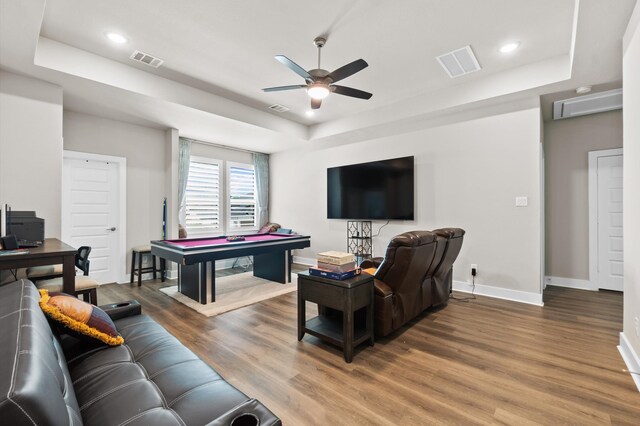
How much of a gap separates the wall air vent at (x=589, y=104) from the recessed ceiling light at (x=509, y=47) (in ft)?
4.51

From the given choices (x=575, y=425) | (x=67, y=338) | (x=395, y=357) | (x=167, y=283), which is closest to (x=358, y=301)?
(x=395, y=357)

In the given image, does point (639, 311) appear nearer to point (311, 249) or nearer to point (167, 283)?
point (311, 249)

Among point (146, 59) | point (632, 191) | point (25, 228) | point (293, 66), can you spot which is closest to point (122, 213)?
point (25, 228)

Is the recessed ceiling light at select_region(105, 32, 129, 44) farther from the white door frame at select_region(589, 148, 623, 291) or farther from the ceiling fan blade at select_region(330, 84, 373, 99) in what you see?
the white door frame at select_region(589, 148, 623, 291)

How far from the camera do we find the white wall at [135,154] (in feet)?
15.3

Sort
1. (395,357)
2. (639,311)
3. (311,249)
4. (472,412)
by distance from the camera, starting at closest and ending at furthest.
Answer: (472,412) → (639,311) → (395,357) → (311,249)

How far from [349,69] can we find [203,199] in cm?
450

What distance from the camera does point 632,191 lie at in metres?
2.29

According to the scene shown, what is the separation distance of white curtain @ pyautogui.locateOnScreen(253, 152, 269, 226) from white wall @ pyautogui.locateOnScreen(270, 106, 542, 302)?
274 cm

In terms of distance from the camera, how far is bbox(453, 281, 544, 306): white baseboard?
387 centimetres

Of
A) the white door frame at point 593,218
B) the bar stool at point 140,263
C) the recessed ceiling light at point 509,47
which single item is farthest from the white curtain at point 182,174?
the white door frame at point 593,218

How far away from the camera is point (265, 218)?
7.39 m

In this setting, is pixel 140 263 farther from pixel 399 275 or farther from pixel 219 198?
pixel 399 275

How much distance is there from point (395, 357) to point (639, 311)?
176 centimetres
